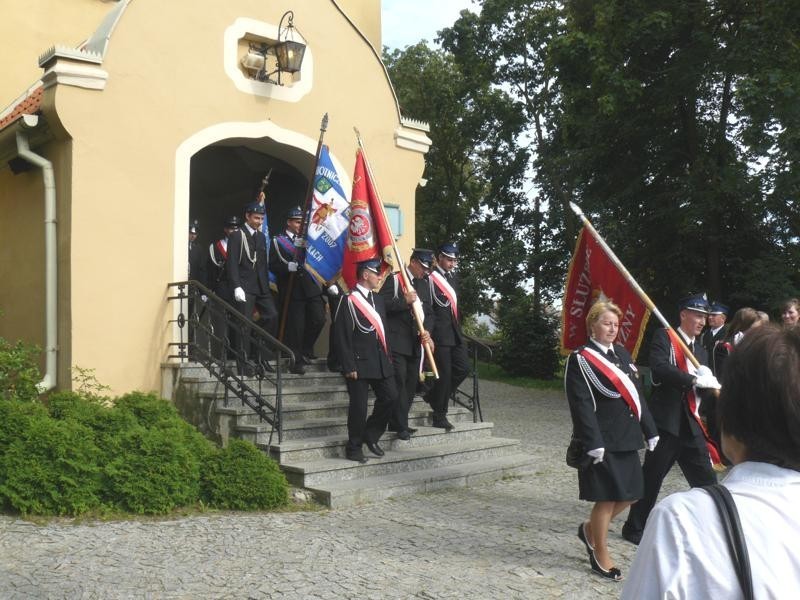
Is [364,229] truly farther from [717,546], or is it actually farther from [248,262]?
[717,546]

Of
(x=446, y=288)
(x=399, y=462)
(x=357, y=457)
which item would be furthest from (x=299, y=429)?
(x=446, y=288)

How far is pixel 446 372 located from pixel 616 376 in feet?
12.2

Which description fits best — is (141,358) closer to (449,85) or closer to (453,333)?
(453,333)

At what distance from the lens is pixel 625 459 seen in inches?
203

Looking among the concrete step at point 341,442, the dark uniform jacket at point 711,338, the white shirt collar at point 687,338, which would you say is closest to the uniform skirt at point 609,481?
the white shirt collar at point 687,338

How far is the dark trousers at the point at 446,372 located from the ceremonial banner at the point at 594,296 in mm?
2502

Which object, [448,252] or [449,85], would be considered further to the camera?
[449,85]

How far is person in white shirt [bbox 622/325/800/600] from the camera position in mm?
1441

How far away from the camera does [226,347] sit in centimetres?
823

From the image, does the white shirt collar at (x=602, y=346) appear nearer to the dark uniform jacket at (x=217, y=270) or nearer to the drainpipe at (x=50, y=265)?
the dark uniform jacket at (x=217, y=270)

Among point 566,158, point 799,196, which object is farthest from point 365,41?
point 566,158

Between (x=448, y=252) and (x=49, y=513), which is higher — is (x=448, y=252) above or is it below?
above

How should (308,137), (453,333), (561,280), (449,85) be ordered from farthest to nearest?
(449,85)
(561,280)
(308,137)
(453,333)

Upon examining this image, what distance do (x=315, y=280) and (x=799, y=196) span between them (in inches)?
354
